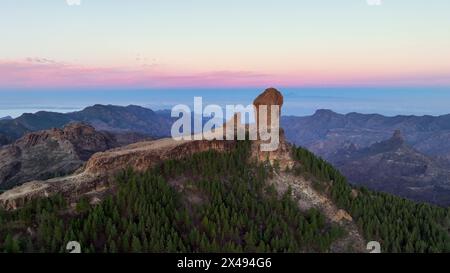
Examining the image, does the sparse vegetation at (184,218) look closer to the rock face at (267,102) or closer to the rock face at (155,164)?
the rock face at (155,164)

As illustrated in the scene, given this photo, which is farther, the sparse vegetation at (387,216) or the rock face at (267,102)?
the rock face at (267,102)

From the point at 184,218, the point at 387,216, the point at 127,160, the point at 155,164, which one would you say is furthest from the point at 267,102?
the point at 184,218

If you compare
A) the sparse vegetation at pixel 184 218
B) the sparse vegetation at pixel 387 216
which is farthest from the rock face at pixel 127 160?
the sparse vegetation at pixel 387 216

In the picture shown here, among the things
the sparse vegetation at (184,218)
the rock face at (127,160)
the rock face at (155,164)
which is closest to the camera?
the sparse vegetation at (184,218)

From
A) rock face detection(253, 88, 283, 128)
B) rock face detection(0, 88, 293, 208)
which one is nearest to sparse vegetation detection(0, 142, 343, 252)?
rock face detection(0, 88, 293, 208)

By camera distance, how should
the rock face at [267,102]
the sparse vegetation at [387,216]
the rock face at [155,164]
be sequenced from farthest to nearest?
the rock face at [267,102] < the sparse vegetation at [387,216] < the rock face at [155,164]

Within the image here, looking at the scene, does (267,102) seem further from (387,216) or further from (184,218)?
(184,218)

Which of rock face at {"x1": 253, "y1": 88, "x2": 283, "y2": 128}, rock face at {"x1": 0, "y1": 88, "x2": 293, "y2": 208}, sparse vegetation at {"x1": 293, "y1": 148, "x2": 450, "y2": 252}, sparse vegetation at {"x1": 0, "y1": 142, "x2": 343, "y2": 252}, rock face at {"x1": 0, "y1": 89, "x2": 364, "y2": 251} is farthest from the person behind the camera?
rock face at {"x1": 253, "y1": 88, "x2": 283, "y2": 128}

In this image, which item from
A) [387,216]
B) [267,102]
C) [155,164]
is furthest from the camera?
[267,102]

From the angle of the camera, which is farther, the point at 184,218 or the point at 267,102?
the point at 267,102

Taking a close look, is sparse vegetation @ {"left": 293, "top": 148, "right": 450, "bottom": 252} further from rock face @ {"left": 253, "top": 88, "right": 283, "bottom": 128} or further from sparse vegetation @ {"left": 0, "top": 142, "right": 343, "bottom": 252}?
rock face @ {"left": 253, "top": 88, "right": 283, "bottom": 128}

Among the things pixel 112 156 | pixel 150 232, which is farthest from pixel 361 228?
pixel 112 156
